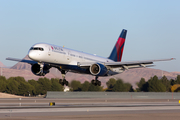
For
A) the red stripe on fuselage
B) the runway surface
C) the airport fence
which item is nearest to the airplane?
the runway surface

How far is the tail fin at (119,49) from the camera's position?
6962 cm

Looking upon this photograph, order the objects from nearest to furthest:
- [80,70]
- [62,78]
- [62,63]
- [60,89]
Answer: [62,63] < [80,70] < [62,78] < [60,89]

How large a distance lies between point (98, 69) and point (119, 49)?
66.0 ft

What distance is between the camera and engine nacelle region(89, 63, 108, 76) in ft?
174

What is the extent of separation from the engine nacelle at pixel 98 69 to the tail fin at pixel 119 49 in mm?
15130

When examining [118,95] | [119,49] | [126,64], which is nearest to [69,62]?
[126,64]

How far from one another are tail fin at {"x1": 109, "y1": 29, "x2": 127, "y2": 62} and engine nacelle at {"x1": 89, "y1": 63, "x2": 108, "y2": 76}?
49.6ft

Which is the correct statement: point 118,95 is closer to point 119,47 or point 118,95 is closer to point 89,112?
point 119,47

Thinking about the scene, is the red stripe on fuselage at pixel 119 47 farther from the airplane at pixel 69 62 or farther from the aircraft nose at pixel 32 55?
the aircraft nose at pixel 32 55

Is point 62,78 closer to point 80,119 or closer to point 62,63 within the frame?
point 62,63

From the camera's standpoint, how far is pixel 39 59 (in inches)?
1843

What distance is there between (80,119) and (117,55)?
39.7 m

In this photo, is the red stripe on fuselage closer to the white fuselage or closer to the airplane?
the airplane

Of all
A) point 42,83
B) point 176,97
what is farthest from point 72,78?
point 42,83
